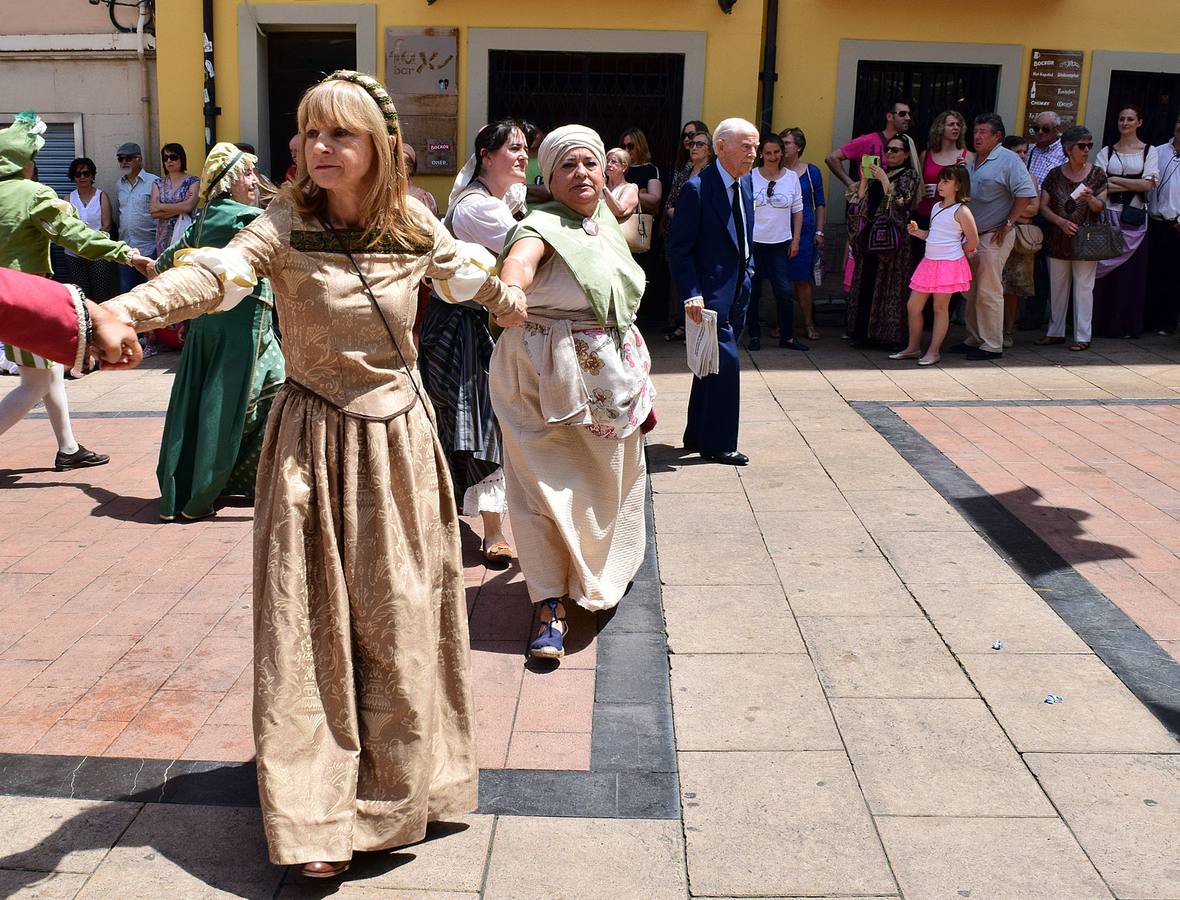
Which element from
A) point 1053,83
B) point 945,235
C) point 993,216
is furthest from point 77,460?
point 1053,83

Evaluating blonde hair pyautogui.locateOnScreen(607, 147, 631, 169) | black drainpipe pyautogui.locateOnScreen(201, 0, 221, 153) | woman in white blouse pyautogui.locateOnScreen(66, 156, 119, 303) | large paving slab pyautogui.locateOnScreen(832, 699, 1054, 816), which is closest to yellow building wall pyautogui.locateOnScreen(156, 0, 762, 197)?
black drainpipe pyautogui.locateOnScreen(201, 0, 221, 153)

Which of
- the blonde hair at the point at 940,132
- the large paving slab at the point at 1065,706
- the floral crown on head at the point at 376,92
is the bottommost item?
the large paving slab at the point at 1065,706

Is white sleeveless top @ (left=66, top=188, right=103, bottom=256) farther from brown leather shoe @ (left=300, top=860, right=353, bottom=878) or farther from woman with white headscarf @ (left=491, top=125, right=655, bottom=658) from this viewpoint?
brown leather shoe @ (left=300, top=860, right=353, bottom=878)

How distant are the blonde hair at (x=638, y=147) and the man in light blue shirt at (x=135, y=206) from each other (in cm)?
459

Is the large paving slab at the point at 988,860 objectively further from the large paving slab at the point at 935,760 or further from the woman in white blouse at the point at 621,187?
the woman in white blouse at the point at 621,187

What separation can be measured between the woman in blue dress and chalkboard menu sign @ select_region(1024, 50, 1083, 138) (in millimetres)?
2430

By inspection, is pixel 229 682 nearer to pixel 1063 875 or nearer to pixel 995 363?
pixel 1063 875

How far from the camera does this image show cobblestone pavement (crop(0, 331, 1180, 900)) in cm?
339

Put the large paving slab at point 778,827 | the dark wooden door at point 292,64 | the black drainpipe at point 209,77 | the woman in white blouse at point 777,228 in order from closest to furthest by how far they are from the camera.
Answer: the large paving slab at point 778,827 → the woman in white blouse at point 777,228 → the black drainpipe at point 209,77 → the dark wooden door at point 292,64

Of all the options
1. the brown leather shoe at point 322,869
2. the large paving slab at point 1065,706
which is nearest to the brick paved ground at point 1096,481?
the large paving slab at point 1065,706

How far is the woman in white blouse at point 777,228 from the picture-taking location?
11.5 meters

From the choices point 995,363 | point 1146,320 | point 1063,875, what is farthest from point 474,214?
point 1146,320

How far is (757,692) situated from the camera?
4.43m

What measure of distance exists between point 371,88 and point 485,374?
258cm
